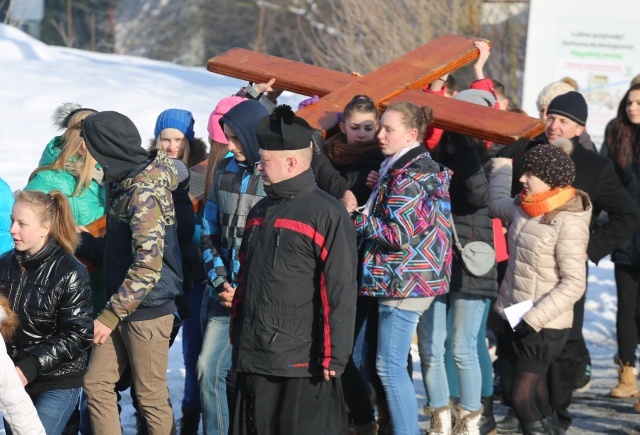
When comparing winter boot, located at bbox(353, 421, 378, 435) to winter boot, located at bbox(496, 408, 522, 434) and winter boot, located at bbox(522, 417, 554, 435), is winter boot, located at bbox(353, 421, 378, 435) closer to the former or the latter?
winter boot, located at bbox(522, 417, 554, 435)

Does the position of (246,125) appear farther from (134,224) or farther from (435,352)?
(435,352)

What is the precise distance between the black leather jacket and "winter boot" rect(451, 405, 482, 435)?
2.37 m

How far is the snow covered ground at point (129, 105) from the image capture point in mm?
7488

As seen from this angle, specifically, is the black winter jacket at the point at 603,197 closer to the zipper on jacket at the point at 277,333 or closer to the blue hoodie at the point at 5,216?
the zipper on jacket at the point at 277,333

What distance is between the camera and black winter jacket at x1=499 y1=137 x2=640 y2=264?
6461 mm

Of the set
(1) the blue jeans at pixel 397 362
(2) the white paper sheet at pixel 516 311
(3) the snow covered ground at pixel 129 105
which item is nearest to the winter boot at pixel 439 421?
(1) the blue jeans at pixel 397 362

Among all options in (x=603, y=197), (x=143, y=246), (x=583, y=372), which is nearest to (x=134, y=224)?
(x=143, y=246)

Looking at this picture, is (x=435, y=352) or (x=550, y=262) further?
(x=435, y=352)

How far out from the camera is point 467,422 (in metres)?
6.34

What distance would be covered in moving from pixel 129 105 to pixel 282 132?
9.39 metres

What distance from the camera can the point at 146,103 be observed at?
1392 cm

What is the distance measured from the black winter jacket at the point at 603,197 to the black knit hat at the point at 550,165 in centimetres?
73

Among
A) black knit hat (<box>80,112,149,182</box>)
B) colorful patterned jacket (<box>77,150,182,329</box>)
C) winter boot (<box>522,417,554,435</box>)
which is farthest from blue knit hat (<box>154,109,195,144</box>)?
winter boot (<box>522,417,554,435</box>)

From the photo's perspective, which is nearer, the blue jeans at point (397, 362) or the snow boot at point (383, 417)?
the blue jeans at point (397, 362)
